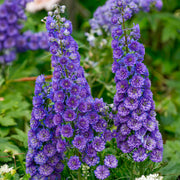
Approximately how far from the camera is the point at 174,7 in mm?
4750

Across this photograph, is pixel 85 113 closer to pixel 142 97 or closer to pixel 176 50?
pixel 142 97

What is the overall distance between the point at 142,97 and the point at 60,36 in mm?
440

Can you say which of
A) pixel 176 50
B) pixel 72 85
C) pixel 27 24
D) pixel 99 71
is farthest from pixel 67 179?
pixel 176 50

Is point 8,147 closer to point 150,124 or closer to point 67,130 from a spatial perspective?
point 67,130

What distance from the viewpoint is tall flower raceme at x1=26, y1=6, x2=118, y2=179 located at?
148 centimetres

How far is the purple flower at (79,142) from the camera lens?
1485 millimetres

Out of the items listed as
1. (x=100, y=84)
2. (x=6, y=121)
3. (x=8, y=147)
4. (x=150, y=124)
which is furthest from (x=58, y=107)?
(x=100, y=84)

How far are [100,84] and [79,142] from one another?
4.38ft

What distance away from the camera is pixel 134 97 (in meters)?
1.50

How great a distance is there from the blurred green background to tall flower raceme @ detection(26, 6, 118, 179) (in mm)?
319

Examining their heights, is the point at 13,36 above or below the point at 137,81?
above

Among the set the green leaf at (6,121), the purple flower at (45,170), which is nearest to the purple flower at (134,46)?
the purple flower at (45,170)

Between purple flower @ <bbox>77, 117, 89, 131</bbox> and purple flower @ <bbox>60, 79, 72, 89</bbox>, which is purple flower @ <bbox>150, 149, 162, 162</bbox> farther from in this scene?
purple flower @ <bbox>60, 79, 72, 89</bbox>

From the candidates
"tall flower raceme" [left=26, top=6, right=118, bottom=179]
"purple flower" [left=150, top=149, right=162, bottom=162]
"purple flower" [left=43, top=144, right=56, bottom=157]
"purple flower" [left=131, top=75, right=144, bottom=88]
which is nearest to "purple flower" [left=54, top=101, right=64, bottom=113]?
"tall flower raceme" [left=26, top=6, right=118, bottom=179]
